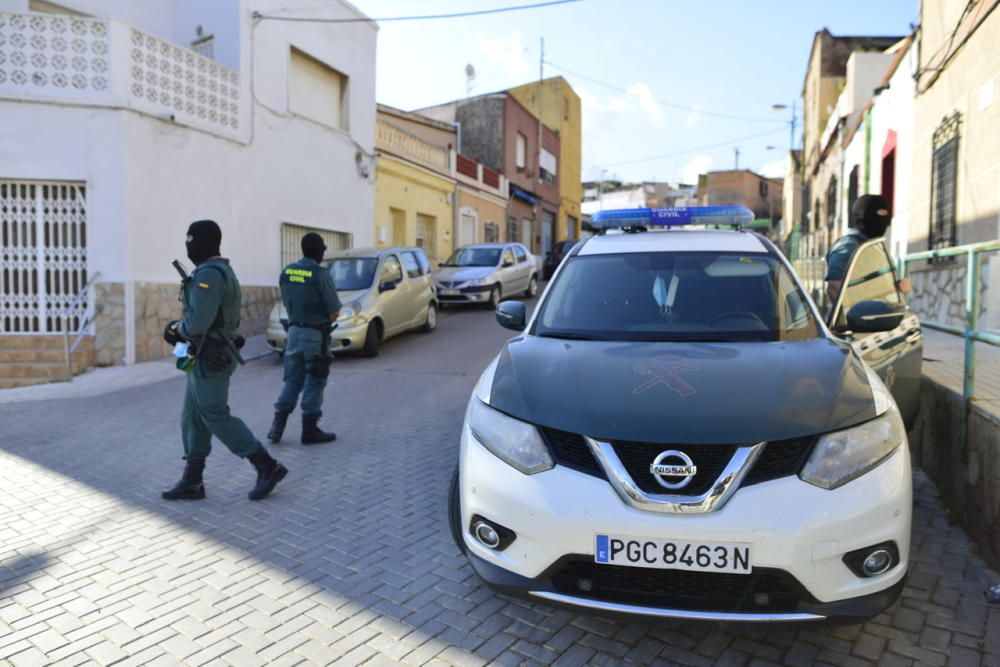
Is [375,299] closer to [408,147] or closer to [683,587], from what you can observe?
[683,587]

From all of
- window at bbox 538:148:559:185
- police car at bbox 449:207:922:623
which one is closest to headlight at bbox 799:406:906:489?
police car at bbox 449:207:922:623

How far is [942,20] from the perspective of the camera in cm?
949

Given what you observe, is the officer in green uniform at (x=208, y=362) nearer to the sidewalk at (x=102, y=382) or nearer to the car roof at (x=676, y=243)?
the car roof at (x=676, y=243)

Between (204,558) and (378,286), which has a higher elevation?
(378,286)

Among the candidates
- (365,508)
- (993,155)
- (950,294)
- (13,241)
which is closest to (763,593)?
(365,508)

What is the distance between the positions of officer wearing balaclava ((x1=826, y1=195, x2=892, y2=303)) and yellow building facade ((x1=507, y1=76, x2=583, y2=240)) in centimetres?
2818

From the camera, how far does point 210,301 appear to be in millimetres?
4098

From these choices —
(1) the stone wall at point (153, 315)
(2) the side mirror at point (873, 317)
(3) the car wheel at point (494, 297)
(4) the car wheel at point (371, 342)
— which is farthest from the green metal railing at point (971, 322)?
(3) the car wheel at point (494, 297)

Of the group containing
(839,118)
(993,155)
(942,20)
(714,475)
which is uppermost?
(839,118)

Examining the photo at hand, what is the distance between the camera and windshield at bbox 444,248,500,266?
53.2 feet

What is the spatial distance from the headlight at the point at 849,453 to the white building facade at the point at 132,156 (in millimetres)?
9923

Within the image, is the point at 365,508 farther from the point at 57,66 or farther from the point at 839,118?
the point at 839,118

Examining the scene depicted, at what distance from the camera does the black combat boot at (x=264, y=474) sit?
171 inches

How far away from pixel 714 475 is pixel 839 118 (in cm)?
2097
